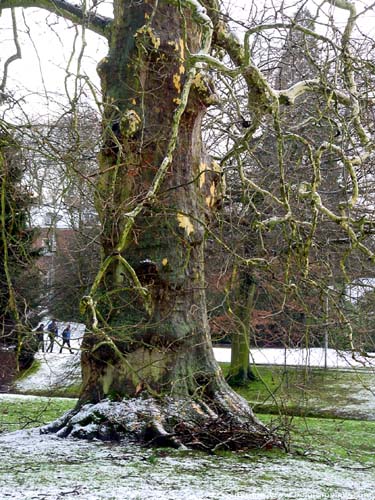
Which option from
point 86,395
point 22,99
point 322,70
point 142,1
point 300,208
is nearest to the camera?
point 22,99

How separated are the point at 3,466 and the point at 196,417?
2.04 meters

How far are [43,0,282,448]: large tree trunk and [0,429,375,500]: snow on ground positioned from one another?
1.43 ft

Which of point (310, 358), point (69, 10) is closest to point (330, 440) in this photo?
point (310, 358)

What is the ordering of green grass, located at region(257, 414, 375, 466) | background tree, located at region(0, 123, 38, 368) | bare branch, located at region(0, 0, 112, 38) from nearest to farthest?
background tree, located at region(0, 123, 38, 368), green grass, located at region(257, 414, 375, 466), bare branch, located at region(0, 0, 112, 38)

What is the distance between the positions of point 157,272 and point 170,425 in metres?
1.61

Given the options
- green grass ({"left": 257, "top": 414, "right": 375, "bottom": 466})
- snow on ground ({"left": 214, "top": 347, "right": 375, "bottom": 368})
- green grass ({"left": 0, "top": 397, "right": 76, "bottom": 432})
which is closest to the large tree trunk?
green grass ({"left": 257, "top": 414, "right": 375, "bottom": 466})

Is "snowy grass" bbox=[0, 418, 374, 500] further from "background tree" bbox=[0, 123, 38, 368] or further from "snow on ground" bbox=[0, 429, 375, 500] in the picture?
"background tree" bbox=[0, 123, 38, 368]

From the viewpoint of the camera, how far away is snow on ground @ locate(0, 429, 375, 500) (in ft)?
16.6

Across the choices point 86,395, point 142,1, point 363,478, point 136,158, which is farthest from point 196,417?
point 142,1

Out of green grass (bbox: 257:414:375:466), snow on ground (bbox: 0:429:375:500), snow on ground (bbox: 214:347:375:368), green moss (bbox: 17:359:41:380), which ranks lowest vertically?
snow on ground (bbox: 0:429:375:500)

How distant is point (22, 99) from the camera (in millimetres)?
5941

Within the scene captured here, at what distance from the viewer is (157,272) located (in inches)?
303

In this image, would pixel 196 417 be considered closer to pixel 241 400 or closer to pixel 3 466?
pixel 241 400

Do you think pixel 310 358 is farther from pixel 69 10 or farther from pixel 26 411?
pixel 69 10
